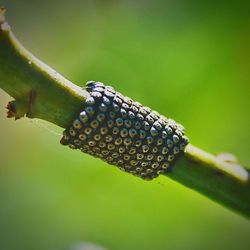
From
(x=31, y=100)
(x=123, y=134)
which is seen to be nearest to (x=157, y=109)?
(x=123, y=134)

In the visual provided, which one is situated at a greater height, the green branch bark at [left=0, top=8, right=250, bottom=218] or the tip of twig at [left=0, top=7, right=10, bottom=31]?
the tip of twig at [left=0, top=7, right=10, bottom=31]

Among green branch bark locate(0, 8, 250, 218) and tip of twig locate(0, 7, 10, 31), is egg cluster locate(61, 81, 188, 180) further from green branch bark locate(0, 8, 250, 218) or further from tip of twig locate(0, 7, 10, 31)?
tip of twig locate(0, 7, 10, 31)

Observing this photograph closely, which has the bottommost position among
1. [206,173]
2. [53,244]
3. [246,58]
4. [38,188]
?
[53,244]

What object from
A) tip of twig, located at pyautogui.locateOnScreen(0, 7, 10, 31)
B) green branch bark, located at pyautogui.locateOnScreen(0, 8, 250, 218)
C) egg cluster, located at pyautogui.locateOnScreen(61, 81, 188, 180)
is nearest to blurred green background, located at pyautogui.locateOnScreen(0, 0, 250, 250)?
egg cluster, located at pyautogui.locateOnScreen(61, 81, 188, 180)

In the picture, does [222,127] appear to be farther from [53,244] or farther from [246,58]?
[53,244]

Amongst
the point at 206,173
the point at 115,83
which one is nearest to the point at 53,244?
the point at 115,83

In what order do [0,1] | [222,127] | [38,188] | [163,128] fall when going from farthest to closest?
1. [0,1]
2. [38,188]
3. [222,127]
4. [163,128]
